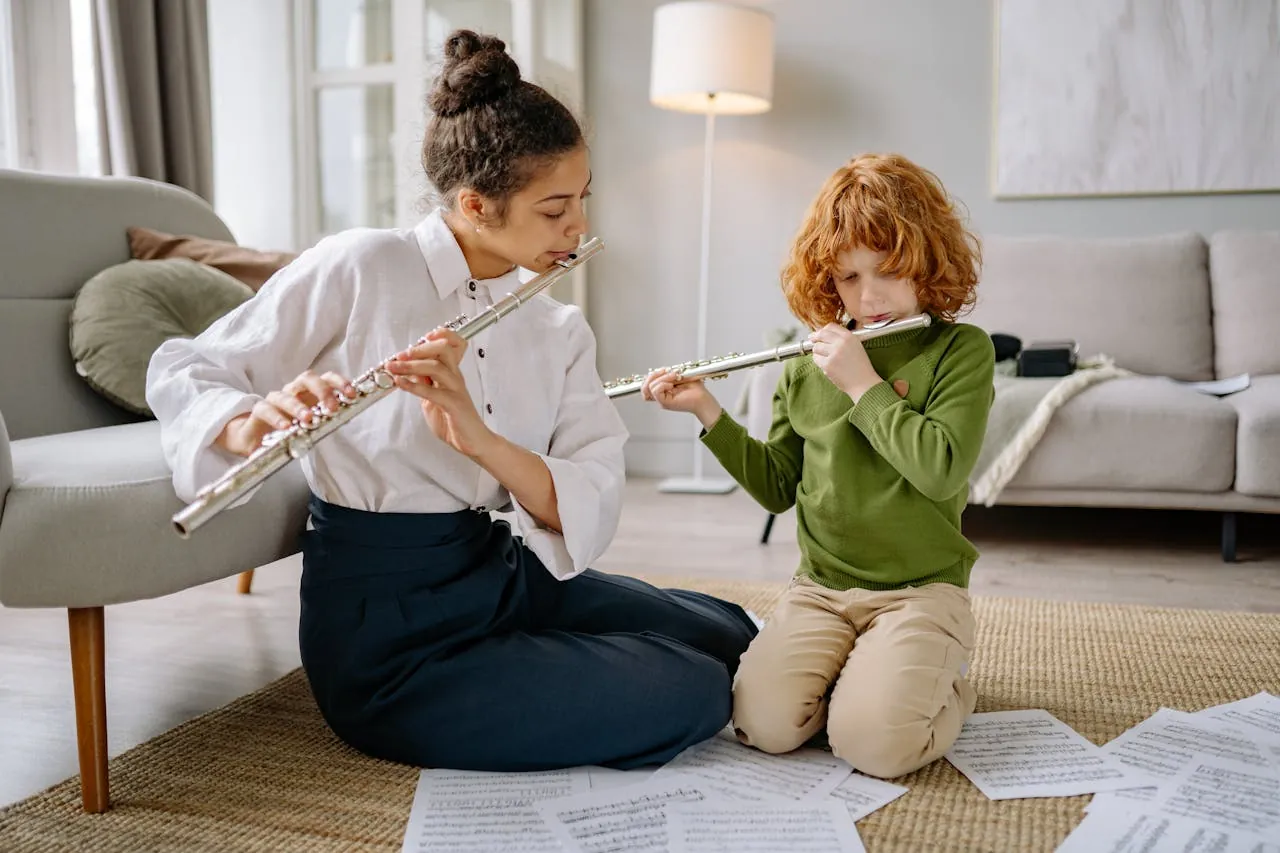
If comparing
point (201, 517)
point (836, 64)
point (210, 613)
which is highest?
point (836, 64)

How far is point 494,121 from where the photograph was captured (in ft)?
4.41

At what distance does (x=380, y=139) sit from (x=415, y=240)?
7.86ft

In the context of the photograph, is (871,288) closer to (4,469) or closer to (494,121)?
(494,121)

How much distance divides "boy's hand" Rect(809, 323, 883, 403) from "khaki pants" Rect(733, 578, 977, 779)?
271mm

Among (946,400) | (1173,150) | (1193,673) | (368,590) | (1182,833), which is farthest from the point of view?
(1173,150)

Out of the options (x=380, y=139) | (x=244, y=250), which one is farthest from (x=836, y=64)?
(x=244, y=250)

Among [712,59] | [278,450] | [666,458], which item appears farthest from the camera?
[666,458]

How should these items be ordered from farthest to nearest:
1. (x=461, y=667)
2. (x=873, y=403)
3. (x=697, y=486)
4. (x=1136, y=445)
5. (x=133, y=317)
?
(x=697, y=486), (x=1136, y=445), (x=133, y=317), (x=873, y=403), (x=461, y=667)

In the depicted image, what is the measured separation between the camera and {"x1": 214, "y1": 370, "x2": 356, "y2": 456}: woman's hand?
1.19 m

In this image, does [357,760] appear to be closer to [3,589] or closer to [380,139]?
[3,589]

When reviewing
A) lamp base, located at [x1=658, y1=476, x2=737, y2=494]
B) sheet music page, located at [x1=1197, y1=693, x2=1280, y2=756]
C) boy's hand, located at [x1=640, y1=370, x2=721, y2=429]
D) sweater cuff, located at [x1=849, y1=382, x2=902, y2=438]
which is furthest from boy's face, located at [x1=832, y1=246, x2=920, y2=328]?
lamp base, located at [x1=658, y1=476, x2=737, y2=494]

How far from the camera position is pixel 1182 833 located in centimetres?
121

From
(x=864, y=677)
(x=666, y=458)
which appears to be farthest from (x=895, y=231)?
(x=666, y=458)

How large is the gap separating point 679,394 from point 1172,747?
767mm
